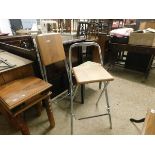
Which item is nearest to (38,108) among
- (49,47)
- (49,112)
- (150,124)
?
(49,112)

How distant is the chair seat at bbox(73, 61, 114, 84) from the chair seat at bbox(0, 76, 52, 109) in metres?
0.31

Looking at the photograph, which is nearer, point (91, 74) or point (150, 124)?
point (150, 124)

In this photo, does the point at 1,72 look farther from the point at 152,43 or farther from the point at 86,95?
the point at 152,43

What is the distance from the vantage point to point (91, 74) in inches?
50.2

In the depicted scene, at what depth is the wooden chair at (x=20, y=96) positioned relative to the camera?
3.31 ft

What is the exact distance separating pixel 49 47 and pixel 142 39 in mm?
1612

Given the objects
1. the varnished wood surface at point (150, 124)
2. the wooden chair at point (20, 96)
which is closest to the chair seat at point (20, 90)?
the wooden chair at point (20, 96)

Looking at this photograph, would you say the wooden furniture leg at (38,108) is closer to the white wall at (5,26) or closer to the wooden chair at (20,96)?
the wooden chair at (20,96)

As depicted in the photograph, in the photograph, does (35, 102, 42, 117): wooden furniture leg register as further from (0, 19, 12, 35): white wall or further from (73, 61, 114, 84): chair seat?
(0, 19, 12, 35): white wall

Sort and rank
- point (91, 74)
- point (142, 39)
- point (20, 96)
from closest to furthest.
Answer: point (20, 96)
point (91, 74)
point (142, 39)

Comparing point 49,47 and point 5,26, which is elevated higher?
point 49,47

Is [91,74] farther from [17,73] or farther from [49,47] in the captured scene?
[17,73]

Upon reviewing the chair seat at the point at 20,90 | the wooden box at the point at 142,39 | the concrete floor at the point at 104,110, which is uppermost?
the wooden box at the point at 142,39

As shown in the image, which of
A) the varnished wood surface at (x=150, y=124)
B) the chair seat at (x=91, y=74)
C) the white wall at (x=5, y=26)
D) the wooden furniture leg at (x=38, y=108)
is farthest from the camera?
the white wall at (x=5, y=26)
